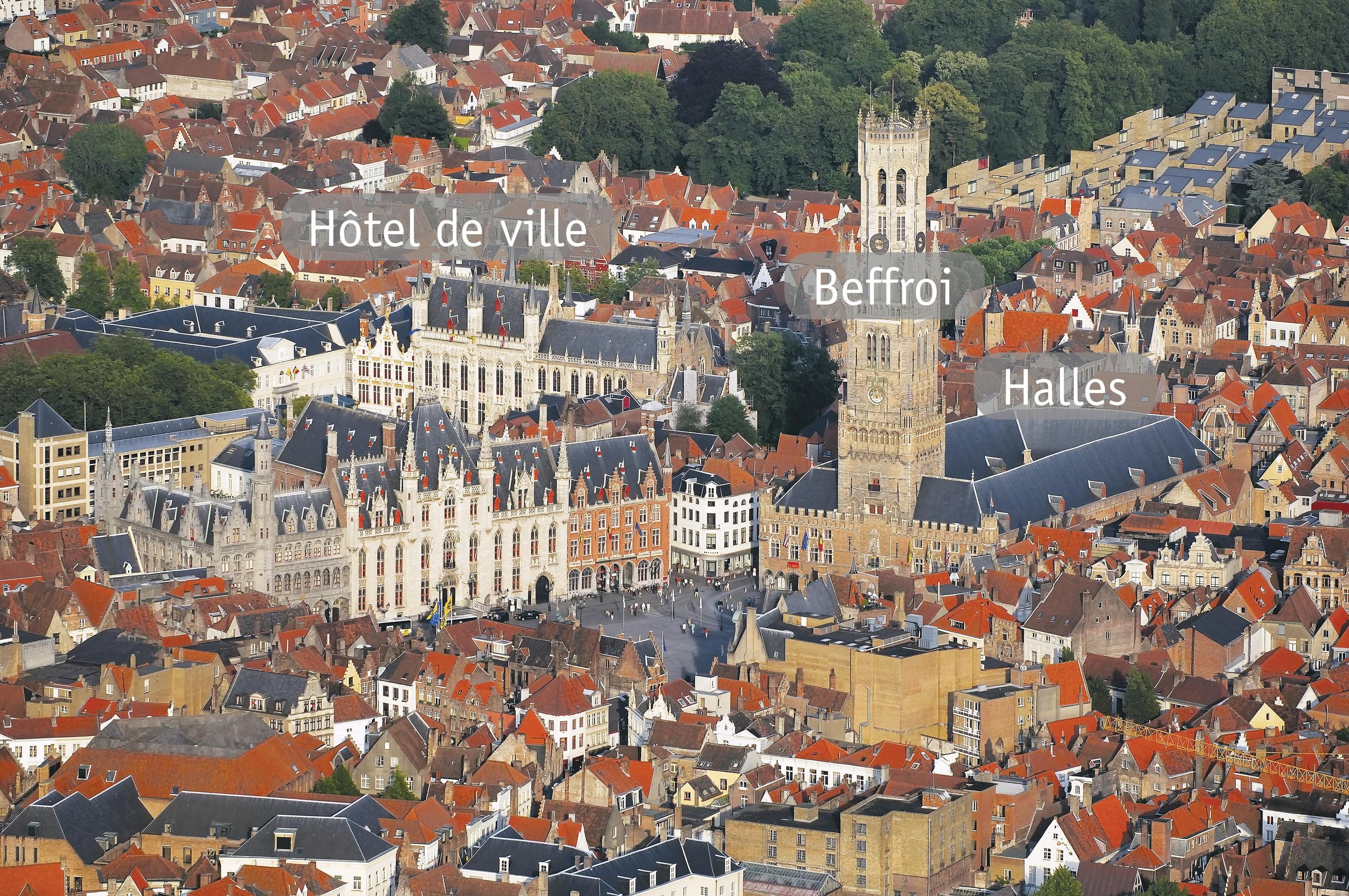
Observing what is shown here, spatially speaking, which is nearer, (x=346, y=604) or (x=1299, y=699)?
(x=1299, y=699)

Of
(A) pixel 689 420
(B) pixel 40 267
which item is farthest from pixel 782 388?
(B) pixel 40 267

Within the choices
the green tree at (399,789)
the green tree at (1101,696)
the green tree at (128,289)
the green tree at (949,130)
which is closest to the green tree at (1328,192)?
the green tree at (949,130)

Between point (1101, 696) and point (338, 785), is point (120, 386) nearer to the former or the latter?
point (338, 785)

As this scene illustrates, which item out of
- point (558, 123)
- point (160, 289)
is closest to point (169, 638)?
point (160, 289)

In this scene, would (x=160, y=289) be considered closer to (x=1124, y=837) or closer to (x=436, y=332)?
(x=436, y=332)

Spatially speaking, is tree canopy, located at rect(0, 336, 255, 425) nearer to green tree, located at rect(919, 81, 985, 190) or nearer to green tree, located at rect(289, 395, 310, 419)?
green tree, located at rect(289, 395, 310, 419)
